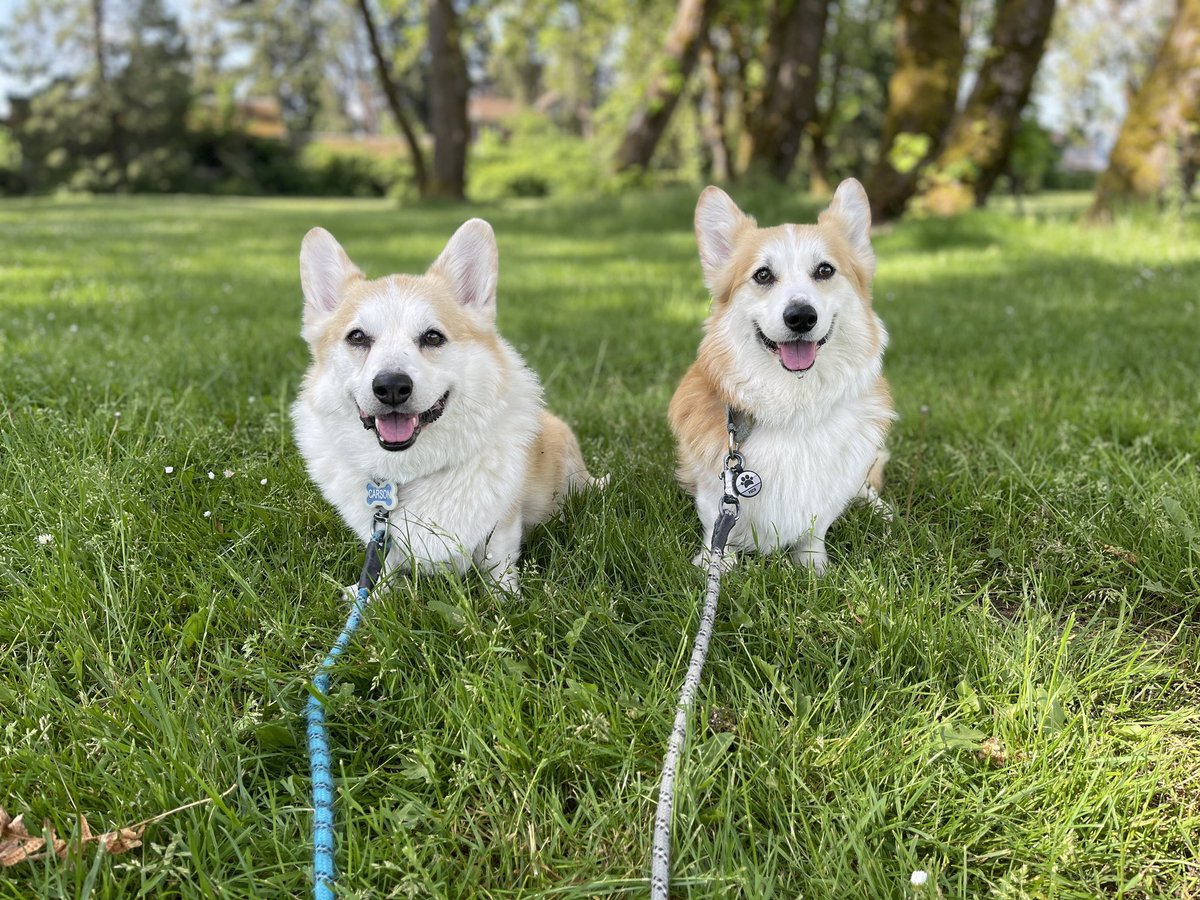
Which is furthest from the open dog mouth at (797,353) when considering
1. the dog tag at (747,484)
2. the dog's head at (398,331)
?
the dog's head at (398,331)

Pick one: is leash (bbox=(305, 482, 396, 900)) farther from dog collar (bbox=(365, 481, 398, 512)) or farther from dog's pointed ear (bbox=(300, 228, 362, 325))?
dog's pointed ear (bbox=(300, 228, 362, 325))

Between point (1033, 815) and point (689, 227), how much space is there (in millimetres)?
10589

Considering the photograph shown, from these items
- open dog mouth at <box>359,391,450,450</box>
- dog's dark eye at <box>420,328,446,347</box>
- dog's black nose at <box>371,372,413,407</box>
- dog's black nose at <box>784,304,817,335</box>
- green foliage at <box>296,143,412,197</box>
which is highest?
dog's black nose at <box>784,304,817,335</box>

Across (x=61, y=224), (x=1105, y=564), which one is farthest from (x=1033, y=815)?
(x=61, y=224)

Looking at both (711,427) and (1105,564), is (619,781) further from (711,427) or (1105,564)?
(1105,564)

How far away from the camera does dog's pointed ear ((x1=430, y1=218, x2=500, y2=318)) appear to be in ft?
8.16

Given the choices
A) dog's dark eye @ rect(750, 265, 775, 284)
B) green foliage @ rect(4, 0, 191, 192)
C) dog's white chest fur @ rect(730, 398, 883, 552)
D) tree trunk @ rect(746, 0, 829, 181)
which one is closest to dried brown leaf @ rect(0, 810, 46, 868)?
dog's white chest fur @ rect(730, 398, 883, 552)

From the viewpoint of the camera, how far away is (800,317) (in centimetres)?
233

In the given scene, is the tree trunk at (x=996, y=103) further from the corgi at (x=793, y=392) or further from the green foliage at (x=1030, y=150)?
the corgi at (x=793, y=392)

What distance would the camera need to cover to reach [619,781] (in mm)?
1613

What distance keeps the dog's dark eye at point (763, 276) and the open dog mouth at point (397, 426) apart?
118cm

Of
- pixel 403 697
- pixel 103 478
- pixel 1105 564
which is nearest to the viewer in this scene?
pixel 403 697

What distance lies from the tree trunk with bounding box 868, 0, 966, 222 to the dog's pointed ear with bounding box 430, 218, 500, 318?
28.6ft

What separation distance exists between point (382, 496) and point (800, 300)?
4.59 feet
